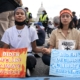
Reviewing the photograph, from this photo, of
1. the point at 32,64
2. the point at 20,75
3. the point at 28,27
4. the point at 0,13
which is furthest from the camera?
the point at 0,13

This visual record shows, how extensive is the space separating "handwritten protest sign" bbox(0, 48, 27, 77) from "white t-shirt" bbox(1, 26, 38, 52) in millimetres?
331

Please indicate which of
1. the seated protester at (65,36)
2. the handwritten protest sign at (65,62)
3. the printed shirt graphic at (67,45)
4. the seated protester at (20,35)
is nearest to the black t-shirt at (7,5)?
the seated protester at (20,35)

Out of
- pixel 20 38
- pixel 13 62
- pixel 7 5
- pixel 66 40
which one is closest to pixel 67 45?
pixel 66 40

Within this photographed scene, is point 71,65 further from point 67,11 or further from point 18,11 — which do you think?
point 18,11

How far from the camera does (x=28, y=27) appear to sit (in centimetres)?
378

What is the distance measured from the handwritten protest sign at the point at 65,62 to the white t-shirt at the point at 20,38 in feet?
1.56

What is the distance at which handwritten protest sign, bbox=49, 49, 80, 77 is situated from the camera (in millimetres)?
3328

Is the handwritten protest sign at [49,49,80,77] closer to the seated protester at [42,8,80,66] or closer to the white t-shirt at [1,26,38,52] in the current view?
the seated protester at [42,8,80,66]

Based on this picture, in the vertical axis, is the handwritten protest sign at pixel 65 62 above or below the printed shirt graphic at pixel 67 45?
below

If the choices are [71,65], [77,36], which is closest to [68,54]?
[71,65]

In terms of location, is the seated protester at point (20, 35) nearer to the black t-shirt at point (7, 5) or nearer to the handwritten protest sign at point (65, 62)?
the handwritten protest sign at point (65, 62)

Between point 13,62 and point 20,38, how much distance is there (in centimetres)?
46

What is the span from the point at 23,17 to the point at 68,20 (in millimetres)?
652

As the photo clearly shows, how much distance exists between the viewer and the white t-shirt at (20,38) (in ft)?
12.0
